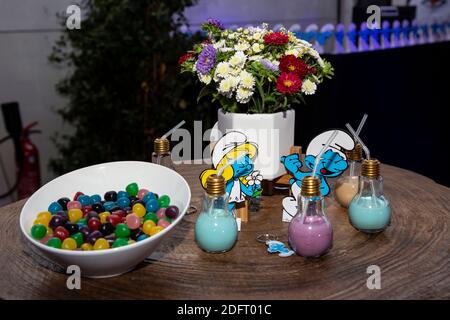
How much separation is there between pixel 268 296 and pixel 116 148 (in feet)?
7.23

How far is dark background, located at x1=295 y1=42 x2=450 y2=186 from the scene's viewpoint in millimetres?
3152

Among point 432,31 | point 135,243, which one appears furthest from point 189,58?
point 432,31

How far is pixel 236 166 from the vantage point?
1.42 metres

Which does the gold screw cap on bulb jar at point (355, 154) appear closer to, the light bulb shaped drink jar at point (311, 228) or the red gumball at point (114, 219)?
the light bulb shaped drink jar at point (311, 228)

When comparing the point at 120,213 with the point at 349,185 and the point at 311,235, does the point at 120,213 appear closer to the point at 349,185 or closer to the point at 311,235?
the point at 311,235

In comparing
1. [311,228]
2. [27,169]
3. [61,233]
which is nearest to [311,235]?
[311,228]

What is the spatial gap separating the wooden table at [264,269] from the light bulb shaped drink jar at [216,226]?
0.03 m

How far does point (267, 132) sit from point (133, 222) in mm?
503

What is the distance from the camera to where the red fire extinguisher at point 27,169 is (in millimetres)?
3432

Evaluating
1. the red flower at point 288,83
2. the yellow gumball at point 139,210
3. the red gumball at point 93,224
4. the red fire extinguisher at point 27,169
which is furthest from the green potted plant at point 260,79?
the red fire extinguisher at point 27,169

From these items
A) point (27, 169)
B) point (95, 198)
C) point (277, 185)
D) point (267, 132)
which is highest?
point (267, 132)

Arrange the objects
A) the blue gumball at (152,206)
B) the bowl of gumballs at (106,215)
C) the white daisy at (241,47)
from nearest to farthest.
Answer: the bowl of gumballs at (106,215) → the blue gumball at (152,206) → the white daisy at (241,47)

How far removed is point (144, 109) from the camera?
10.1ft

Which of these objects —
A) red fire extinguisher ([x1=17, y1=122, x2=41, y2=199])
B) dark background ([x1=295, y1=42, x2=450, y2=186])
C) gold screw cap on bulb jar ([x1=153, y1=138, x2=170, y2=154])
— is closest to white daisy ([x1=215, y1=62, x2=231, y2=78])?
gold screw cap on bulb jar ([x1=153, y1=138, x2=170, y2=154])
